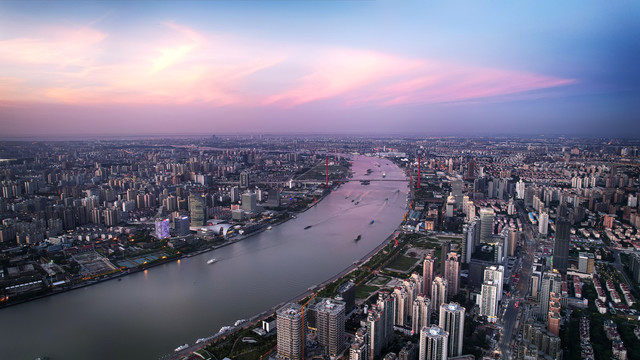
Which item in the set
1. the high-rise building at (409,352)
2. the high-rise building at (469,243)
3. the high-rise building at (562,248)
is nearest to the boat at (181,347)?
the high-rise building at (409,352)

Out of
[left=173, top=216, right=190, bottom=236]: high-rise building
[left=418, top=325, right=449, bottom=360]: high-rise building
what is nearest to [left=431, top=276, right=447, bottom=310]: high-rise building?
[left=418, top=325, right=449, bottom=360]: high-rise building

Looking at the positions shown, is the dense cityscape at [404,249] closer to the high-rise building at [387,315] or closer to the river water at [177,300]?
the high-rise building at [387,315]

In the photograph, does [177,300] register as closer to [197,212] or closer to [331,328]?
[331,328]

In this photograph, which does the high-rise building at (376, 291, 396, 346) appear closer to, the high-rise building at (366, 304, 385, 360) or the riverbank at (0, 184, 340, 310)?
the high-rise building at (366, 304, 385, 360)

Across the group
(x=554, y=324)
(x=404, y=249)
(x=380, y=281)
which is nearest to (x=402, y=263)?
(x=404, y=249)

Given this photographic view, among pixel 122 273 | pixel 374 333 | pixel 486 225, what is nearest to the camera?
pixel 374 333

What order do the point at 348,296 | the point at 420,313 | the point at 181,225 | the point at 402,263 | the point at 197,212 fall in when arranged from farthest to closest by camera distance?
the point at 197,212 < the point at 181,225 < the point at 402,263 < the point at 348,296 < the point at 420,313

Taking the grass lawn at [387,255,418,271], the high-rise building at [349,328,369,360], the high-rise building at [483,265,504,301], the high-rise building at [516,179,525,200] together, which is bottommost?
the grass lawn at [387,255,418,271]
